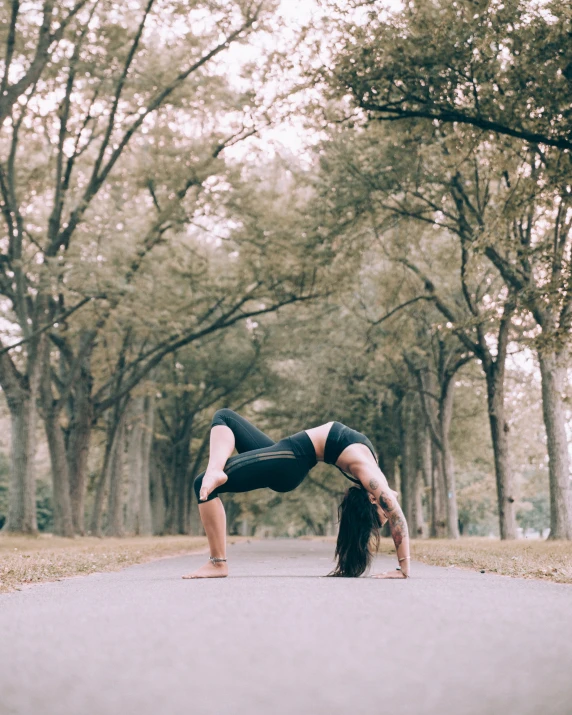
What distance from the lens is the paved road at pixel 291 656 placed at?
2.37 metres

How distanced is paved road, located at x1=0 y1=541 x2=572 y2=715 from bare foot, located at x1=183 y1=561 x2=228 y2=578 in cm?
179

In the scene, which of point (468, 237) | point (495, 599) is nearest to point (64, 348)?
point (468, 237)

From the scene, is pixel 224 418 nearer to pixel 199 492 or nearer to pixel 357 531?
pixel 199 492

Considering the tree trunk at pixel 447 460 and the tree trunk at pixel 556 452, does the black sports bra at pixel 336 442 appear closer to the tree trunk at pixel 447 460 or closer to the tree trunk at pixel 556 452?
the tree trunk at pixel 556 452

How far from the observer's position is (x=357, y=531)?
21.8 ft

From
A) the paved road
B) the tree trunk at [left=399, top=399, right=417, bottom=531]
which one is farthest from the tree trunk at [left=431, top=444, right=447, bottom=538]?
the paved road

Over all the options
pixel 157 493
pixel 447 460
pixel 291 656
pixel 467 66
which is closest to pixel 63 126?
pixel 467 66

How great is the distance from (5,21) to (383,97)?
8998mm

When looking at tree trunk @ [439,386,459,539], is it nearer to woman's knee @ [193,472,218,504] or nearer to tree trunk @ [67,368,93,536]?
tree trunk @ [67,368,93,536]

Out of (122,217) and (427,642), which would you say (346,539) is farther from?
(122,217)

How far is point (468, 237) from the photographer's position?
64.1 feet

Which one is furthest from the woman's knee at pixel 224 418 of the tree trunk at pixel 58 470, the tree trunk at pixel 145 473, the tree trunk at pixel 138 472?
the tree trunk at pixel 145 473

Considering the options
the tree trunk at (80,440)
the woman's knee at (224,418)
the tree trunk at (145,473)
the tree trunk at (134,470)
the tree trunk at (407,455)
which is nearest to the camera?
the woman's knee at (224,418)

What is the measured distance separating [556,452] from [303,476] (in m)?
12.9
